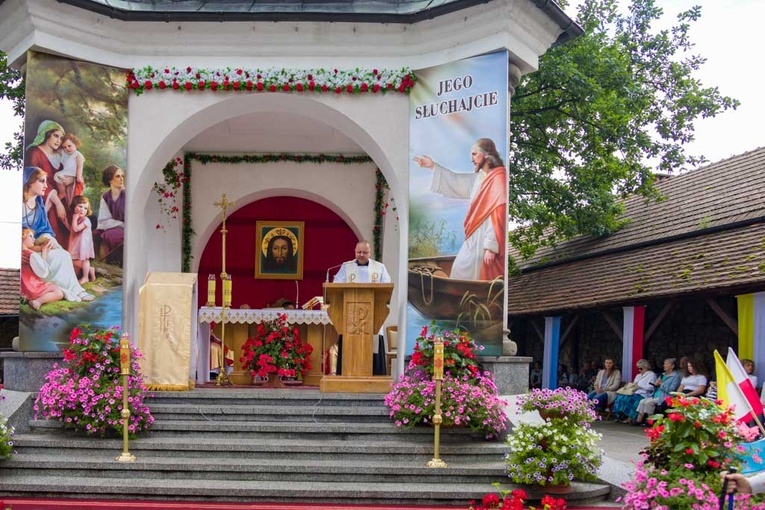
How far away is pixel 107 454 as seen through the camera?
8805mm

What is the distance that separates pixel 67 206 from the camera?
10.3 metres

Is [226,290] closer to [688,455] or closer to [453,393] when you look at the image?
[453,393]

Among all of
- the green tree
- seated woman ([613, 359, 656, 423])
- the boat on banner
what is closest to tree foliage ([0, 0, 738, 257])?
the green tree

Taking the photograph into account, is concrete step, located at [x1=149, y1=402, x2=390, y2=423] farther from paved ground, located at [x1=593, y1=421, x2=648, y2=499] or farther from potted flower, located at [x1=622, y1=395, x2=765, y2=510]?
potted flower, located at [x1=622, y1=395, x2=765, y2=510]

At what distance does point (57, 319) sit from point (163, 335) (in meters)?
1.10

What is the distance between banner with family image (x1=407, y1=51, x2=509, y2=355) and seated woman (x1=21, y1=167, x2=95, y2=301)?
11.8ft

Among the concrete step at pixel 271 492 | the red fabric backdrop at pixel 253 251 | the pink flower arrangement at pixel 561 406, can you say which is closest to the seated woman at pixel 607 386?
the red fabric backdrop at pixel 253 251

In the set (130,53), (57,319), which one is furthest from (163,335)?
(130,53)

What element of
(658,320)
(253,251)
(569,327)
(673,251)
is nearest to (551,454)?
(658,320)

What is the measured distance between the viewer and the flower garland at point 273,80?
10719 millimetres

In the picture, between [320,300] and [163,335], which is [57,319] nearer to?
[163,335]

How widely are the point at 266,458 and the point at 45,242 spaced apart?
349 centimetres

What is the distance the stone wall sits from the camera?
578 inches

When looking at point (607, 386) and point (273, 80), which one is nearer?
point (273, 80)
